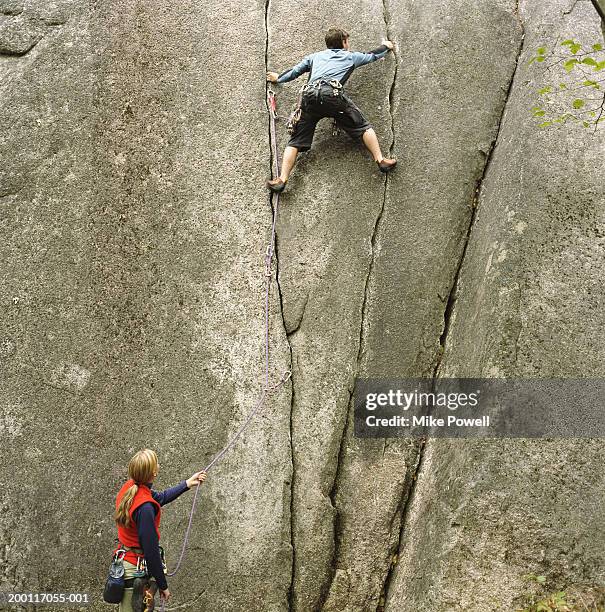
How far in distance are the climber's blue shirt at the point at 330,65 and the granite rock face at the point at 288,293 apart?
0.36 m

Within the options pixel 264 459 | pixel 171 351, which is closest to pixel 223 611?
pixel 264 459

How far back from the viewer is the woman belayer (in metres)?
4.30

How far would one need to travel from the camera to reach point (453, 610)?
4992 mm

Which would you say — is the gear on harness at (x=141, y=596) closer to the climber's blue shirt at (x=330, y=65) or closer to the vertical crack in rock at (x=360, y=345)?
the vertical crack in rock at (x=360, y=345)

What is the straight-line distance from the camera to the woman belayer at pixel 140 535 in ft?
14.1

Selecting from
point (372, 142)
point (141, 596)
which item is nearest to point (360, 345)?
point (372, 142)

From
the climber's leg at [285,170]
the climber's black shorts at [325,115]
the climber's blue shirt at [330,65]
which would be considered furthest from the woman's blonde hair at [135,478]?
the climber's blue shirt at [330,65]

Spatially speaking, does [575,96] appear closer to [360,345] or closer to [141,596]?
[360,345]

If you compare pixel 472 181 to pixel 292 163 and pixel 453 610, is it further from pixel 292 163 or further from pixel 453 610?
pixel 453 610

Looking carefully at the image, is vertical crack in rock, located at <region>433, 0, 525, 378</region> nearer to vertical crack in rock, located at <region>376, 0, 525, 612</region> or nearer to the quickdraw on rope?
vertical crack in rock, located at <region>376, 0, 525, 612</region>

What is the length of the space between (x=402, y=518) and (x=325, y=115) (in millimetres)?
4077

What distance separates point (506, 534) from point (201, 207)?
4260 mm

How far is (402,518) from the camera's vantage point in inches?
232

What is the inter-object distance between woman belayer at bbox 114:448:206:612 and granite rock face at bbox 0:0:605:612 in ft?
4.50
